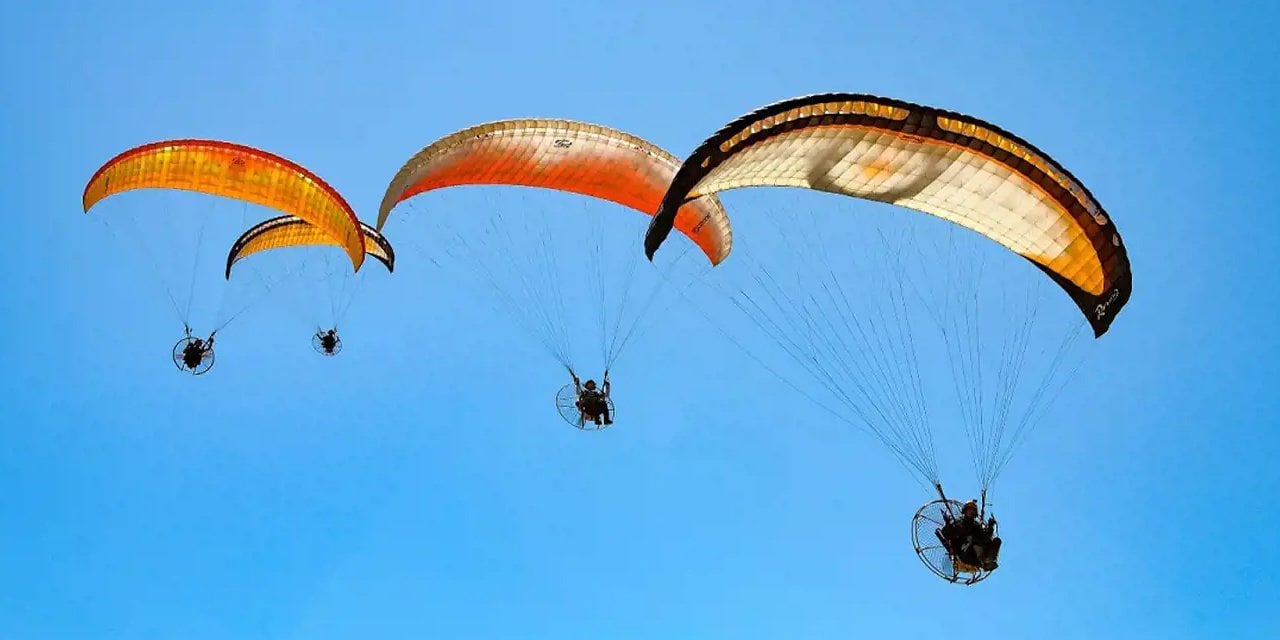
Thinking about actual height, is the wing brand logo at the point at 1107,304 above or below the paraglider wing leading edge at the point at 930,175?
below

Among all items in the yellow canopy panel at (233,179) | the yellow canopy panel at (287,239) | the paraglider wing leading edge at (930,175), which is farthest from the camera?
the yellow canopy panel at (287,239)

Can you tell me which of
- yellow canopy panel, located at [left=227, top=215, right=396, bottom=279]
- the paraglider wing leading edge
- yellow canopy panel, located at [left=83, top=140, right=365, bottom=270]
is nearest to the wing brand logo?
the paraglider wing leading edge

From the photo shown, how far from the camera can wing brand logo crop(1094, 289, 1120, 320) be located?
17.2m

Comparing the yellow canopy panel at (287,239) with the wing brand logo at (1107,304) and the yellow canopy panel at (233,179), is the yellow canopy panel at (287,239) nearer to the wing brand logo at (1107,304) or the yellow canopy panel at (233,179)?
the yellow canopy panel at (233,179)

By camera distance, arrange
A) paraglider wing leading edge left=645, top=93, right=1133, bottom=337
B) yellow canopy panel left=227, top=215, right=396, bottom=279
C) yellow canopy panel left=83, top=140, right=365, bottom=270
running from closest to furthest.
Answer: paraglider wing leading edge left=645, top=93, right=1133, bottom=337 < yellow canopy panel left=83, top=140, right=365, bottom=270 < yellow canopy panel left=227, top=215, right=396, bottom=279

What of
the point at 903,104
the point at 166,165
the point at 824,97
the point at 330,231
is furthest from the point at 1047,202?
the point at 166,165

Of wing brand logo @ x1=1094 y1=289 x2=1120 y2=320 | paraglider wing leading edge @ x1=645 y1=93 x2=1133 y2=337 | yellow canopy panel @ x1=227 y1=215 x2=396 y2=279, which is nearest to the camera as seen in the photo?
paraglider wing leading edge @ x1=645 y1=93 x2=1133 y2=337

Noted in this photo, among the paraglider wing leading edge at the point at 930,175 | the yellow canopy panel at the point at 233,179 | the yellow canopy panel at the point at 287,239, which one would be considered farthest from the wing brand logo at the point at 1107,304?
the yellow canopy panel at the point at 287,239

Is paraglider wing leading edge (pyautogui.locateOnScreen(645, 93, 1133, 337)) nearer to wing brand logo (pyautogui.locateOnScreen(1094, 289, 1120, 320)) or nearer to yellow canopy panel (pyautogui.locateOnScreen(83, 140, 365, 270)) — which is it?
wing brand logo (pyautogui.locateOnScreen(1094, 289, 1120, 320))

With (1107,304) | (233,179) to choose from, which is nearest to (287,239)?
(233,179)

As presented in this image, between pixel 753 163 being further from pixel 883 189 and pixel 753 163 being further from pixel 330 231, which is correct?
pixel 330 231

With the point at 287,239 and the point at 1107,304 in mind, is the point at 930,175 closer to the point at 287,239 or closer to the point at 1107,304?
the point at 1107,304

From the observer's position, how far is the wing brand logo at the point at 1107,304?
677 inches

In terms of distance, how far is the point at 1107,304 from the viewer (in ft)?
56.9
